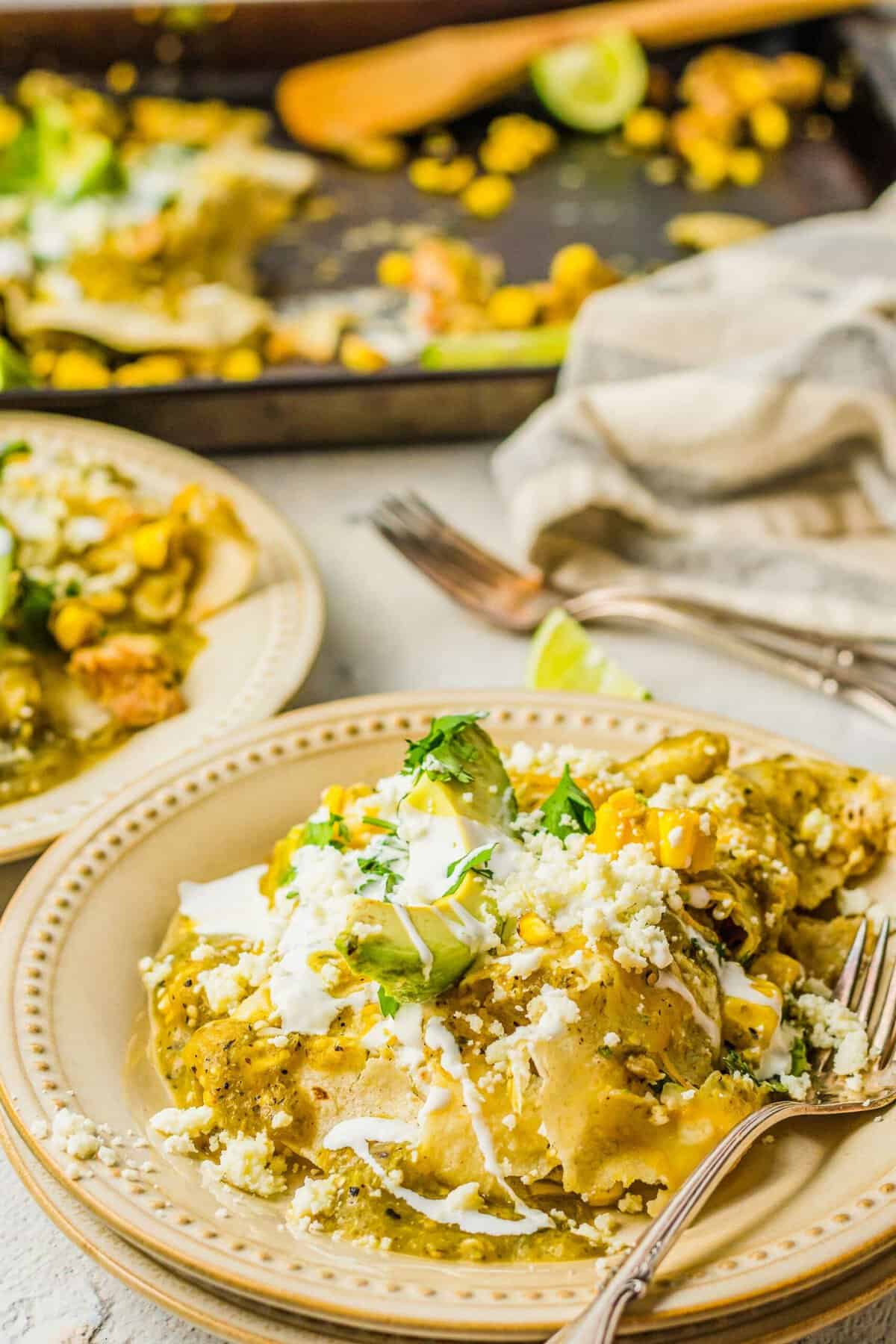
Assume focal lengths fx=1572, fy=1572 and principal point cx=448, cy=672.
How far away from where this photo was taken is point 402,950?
163 centimetres

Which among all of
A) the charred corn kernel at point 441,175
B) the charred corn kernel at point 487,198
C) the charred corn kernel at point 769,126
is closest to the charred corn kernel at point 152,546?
the charred corn kernel at point 487,198

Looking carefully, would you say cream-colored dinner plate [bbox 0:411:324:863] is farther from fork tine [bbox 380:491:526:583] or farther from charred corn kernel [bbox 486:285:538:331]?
charred corn kernel [bbox 486:285:538:331]

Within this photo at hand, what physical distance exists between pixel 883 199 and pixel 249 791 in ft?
8.02

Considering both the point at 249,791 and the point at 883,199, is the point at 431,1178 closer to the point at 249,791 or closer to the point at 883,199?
the point at 249,791

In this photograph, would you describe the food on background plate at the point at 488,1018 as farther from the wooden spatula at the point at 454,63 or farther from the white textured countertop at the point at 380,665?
the wooden spatula at the point at 454,63

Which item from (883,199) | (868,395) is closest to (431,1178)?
(868,395)

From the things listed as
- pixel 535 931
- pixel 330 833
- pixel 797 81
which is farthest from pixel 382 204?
pixel 535 931

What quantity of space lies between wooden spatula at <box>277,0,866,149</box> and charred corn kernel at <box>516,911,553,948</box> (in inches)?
133

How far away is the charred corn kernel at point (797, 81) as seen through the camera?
4695 millimetres

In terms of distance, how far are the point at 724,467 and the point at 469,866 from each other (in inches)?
63.9

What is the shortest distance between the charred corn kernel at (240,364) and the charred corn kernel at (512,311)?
593 millimetres

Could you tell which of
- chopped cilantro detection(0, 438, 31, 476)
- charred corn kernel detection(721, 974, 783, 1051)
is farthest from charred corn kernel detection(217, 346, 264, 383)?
charred corn kernel detection(721, 974, 783, 1051)

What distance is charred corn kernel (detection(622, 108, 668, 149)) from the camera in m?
4.63

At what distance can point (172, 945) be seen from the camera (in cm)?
200
